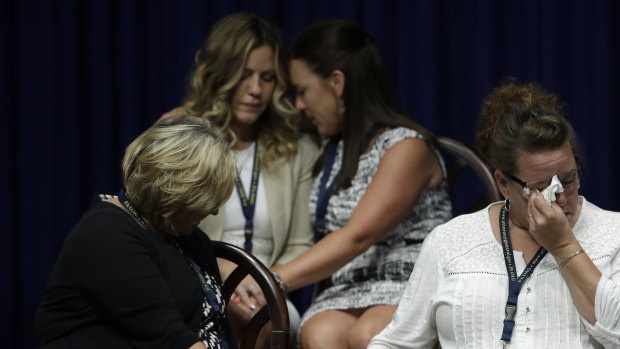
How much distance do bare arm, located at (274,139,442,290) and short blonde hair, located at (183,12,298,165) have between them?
0.46 meters

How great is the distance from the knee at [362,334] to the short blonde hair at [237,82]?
79cm

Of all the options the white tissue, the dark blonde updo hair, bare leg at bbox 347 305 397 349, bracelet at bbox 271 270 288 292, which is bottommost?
bare leg at bbox 347 305 397 349

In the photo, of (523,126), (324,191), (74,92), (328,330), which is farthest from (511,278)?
(74,92)

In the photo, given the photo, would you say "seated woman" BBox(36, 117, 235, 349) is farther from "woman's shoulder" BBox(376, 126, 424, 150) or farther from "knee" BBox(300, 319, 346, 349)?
"woman's shoulder" BBox(376, 126, 424, 150)

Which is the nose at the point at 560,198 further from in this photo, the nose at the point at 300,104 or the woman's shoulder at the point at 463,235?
the nose at the point at 300,104

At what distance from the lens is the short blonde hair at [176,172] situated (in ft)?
7.06

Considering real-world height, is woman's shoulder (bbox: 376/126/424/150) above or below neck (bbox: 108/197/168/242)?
below

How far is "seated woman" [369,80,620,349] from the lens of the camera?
209cm

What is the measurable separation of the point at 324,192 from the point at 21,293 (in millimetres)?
1666

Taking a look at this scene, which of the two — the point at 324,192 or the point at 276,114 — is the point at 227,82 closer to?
the point at 276,114

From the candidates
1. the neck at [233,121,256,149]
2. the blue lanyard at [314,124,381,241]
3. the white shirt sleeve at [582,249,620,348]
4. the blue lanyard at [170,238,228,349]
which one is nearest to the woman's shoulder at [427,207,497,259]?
the white shirt sleeve at [582,249,620,348]

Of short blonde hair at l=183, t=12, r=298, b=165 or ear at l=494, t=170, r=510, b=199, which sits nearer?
ear at l=494, t=170, r=510, b=199

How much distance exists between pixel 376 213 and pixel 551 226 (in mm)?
883

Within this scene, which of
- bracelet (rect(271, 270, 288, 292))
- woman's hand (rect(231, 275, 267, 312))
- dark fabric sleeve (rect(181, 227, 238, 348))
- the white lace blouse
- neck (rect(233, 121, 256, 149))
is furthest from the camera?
neck (rect(233, 121, 256, 149))
